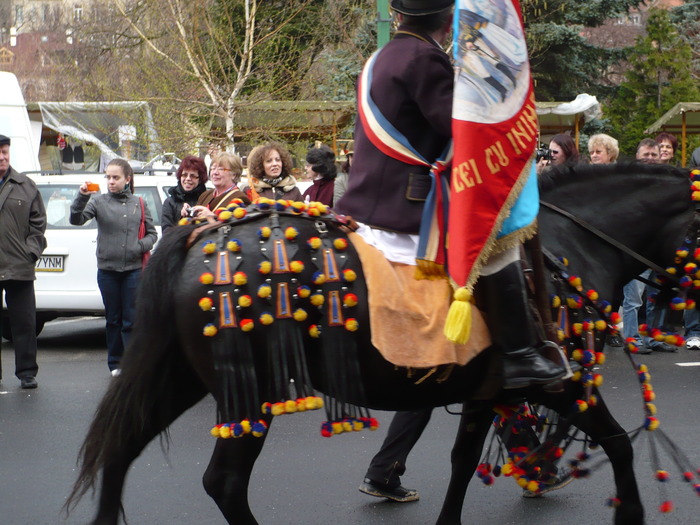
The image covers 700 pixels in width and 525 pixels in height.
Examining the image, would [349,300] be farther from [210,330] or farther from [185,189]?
[185,189]

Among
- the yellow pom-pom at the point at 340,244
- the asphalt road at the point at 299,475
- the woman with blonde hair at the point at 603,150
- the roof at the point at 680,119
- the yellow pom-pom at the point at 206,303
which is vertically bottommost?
the asphalt road at the point at 299,475

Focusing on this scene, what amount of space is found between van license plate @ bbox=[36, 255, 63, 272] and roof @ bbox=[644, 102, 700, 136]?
9.91 metres

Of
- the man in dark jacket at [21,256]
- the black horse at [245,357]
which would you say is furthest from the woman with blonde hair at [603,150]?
the man in dark jacket at [21,256]

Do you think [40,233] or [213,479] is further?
[40,233]

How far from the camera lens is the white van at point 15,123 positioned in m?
16.0

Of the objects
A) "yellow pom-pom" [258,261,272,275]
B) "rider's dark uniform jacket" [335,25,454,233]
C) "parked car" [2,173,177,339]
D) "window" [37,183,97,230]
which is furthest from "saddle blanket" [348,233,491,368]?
"window" [37,183,97,230]

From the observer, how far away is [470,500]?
5.29 meters

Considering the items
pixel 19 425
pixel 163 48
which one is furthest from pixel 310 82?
pixel 19 425

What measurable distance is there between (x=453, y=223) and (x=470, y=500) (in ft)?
6.61

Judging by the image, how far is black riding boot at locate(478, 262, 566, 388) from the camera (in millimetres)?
3947

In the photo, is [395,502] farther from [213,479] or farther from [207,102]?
[207,102]

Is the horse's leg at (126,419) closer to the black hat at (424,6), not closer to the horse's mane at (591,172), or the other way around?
the black hat at (424,6)

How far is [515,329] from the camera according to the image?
13.0ft

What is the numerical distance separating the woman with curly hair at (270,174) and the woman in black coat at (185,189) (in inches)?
19.9
